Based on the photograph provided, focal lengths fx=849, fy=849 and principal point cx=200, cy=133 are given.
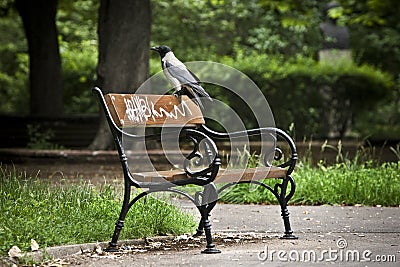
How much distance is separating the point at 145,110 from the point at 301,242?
1.63m

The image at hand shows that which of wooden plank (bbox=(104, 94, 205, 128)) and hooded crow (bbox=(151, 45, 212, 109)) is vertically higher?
hooded crow (bbox=(151, 45, 212, 109))

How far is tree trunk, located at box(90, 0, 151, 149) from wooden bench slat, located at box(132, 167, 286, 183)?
8118 millimetres

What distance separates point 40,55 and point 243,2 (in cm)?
1063

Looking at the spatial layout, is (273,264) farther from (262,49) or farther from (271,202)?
(262,49)

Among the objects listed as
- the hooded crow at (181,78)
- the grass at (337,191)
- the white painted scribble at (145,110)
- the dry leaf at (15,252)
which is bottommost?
the grass at (337,191)

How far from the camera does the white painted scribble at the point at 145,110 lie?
6.58m

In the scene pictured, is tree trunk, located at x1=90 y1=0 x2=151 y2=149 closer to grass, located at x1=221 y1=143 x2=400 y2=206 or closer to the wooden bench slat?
grass, located at x1=221 y1=143 x2=400 y2=206

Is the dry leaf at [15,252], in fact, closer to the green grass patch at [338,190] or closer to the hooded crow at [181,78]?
the hooded crow at [181,78]

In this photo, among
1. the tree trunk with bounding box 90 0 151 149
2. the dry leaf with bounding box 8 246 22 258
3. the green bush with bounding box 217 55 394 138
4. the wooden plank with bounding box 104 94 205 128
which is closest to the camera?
the dry leaf with bounding box 8 246 22 258

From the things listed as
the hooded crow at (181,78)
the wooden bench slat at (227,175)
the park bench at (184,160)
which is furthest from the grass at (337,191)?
the hooded crow at (181,78)

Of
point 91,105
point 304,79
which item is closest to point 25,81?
point 91,105

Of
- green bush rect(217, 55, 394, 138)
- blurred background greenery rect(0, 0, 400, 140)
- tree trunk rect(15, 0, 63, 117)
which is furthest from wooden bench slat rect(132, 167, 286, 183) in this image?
green bush rect(217, 55, 394, 138)

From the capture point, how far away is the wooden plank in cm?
651

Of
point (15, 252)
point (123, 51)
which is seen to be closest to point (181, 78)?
point (15, 252)
